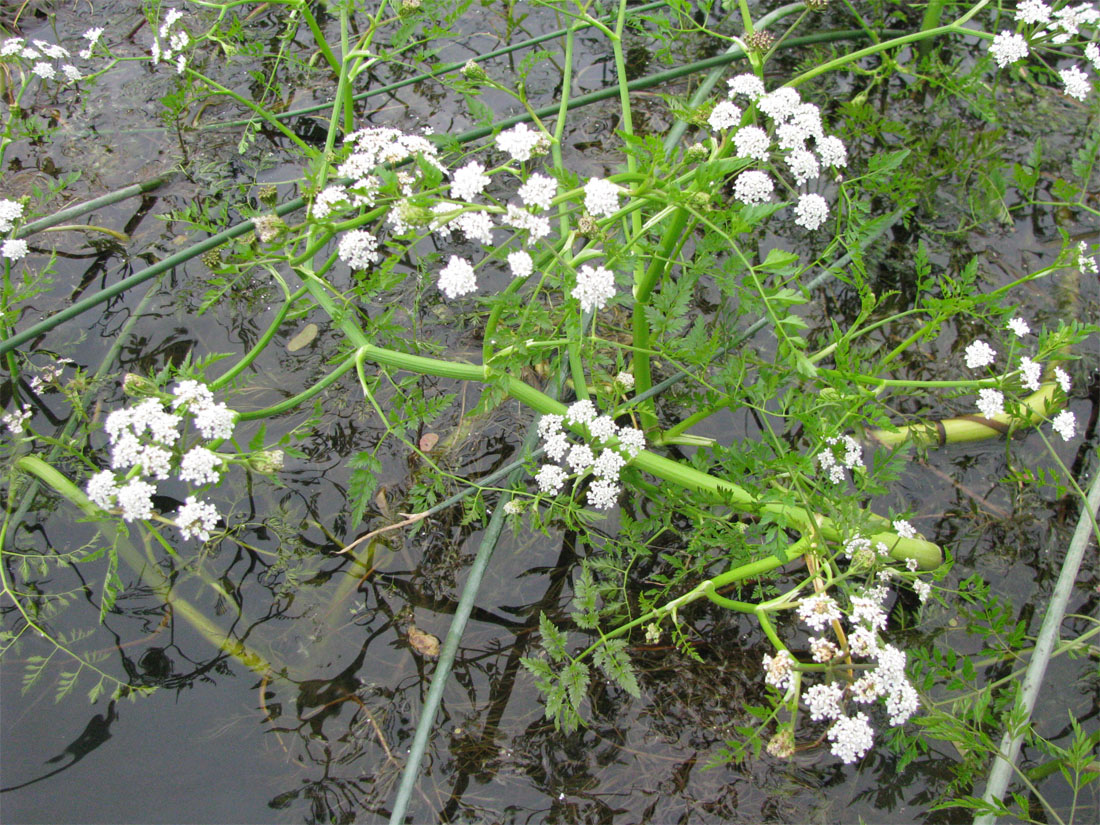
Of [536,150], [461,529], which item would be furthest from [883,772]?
[536,150]

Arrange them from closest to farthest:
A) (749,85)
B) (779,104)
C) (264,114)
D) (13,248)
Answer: (779,104) < (749,85) < (13,248) < (264,114)

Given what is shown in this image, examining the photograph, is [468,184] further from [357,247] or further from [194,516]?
[194,516]

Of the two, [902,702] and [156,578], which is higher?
[156,578]

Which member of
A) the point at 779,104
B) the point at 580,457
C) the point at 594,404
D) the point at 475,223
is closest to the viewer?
the point at 475,223

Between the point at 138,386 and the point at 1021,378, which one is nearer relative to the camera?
the point at 138,386

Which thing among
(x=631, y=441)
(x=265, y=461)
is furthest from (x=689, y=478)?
(x=265, y=461)

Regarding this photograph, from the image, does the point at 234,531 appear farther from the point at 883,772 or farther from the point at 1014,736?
the point at 1014,736
